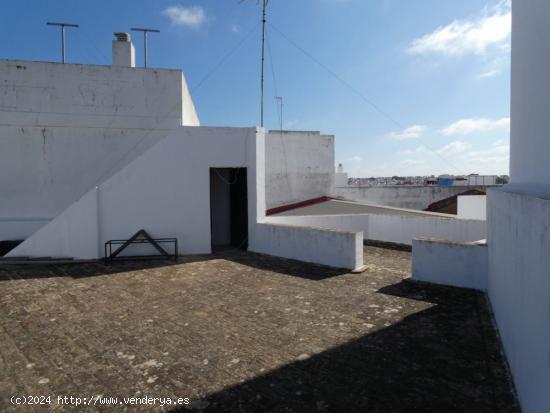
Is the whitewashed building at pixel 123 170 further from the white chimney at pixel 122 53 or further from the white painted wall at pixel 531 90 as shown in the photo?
the white painted wall at pixel 531 90

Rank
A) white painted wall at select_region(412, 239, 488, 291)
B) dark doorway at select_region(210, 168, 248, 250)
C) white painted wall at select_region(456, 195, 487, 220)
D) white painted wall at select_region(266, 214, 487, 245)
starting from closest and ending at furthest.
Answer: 1. white painted wall at select_region(412, 239, 488, 291)
2. white painted wall at select_region(266, 214, 487, 245)
3. dark doorway at select_region(210, 168, 248, 250)
4. white painted wall at select_region(456, 195, 487, 220)

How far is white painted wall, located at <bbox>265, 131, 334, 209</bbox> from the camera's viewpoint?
65.2ft

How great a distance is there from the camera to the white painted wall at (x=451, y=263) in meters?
6.46

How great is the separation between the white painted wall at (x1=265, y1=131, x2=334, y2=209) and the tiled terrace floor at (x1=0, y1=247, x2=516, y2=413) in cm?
1254

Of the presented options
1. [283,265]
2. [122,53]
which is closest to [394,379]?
[283,265]

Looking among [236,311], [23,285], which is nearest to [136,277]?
[23,285]

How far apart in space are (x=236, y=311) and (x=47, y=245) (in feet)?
22.5

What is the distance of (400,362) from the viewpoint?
13.1 feet

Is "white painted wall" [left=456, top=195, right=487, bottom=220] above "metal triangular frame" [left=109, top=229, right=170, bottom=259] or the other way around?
above

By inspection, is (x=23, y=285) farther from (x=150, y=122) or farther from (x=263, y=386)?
(x=150, y=122)

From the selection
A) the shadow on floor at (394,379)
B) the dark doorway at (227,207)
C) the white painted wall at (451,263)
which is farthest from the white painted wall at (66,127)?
the shadow on floor at (394,379)

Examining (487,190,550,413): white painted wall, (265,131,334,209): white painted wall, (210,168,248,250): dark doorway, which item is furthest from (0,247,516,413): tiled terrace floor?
(265,131,334,209): white painted wall

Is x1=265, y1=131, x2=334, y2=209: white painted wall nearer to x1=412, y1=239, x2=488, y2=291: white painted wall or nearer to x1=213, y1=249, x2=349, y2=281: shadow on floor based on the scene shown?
x1=213, y1=249, x2=349, y2=281: shadow on floor

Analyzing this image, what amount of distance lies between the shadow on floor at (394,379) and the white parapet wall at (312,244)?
3275 mm
